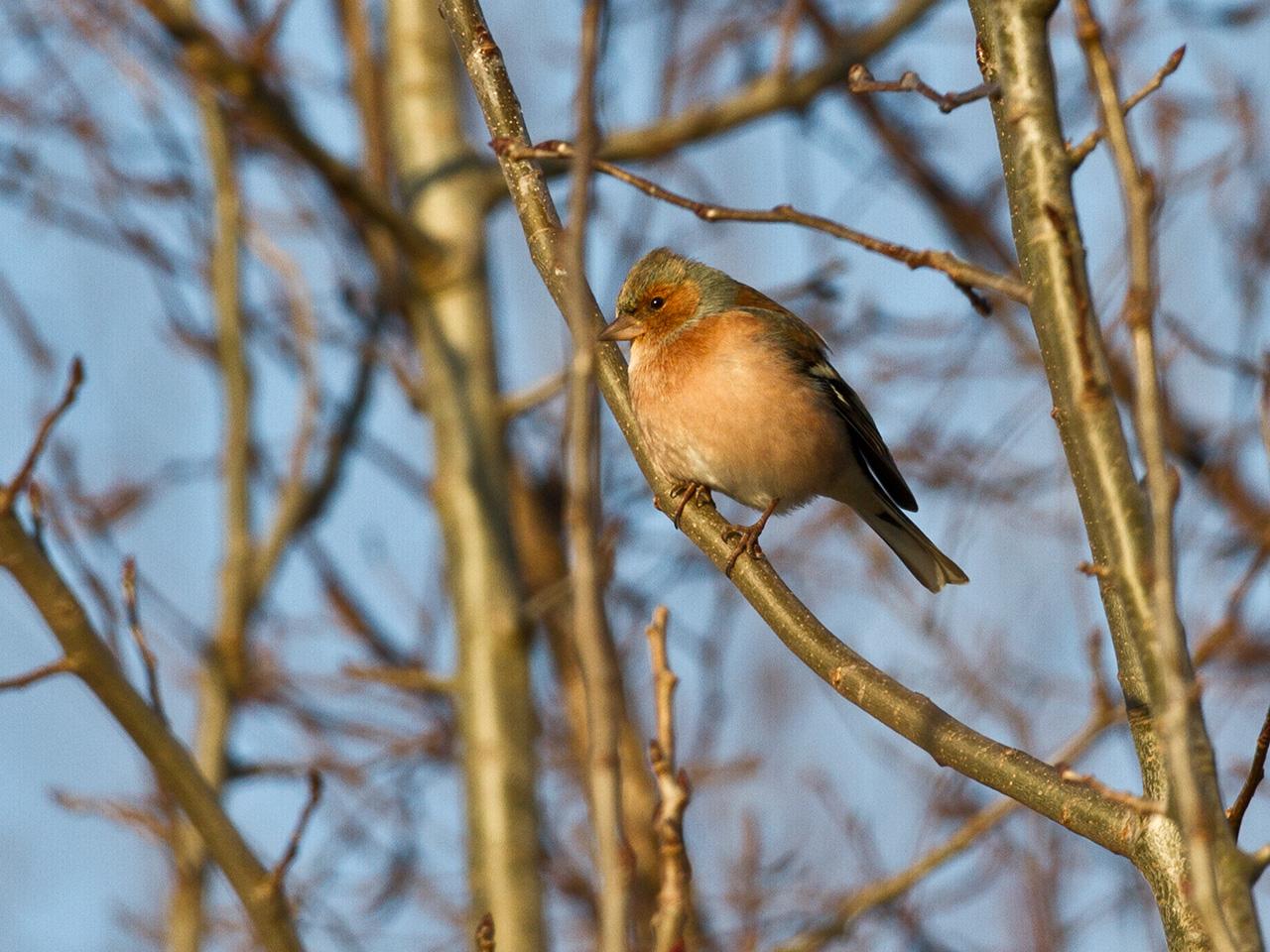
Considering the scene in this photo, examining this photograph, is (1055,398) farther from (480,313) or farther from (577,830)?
(577,830)

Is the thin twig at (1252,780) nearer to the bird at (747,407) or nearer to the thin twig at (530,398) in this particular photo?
the bird at (747,407)

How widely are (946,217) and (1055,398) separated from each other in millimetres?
6026

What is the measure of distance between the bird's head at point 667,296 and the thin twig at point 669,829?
3.47m

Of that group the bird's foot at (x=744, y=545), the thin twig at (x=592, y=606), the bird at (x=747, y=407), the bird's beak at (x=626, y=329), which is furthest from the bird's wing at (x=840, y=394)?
the thin twig at (x=592, y=606)

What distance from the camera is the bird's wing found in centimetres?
526

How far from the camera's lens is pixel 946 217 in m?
8.47

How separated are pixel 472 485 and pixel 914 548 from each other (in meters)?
2.10

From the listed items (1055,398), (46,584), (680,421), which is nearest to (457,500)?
(680,421)

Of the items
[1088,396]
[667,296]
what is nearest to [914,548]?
[667,296]

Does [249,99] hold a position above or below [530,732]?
above

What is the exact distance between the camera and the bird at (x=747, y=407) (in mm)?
4727

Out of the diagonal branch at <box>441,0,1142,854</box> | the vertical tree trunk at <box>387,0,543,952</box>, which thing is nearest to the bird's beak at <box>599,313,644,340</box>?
the diagonal branch at <box>441,0,1142,854</box>

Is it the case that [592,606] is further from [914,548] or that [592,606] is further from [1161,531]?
[914,548]

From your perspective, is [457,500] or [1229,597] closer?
[1229,597]
